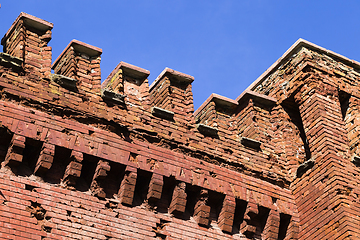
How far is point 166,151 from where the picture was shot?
11109 millimetres

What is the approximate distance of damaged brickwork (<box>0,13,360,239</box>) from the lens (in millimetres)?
9695

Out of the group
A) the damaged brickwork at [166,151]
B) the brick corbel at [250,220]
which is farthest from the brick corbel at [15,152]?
the brick corbel at [250,220]

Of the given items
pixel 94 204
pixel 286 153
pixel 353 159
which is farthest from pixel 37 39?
pixel 353 159

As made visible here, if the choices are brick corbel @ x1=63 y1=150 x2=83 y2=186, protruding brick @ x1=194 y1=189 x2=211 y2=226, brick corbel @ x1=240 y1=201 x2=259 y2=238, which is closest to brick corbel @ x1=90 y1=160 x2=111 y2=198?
brick corbel @ x1=63 y1=150 x2=83 y2=186

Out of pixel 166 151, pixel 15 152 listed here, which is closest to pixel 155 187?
pixel 166 151

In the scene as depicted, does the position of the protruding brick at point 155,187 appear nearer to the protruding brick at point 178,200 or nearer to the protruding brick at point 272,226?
the protruding brick at point 178,200

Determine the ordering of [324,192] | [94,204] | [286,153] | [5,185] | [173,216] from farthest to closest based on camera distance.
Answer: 1. [286,153]
2. [324,192]
3. [173,216]
4. [94,204]
5. [5,185]

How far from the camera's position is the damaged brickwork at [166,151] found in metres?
9.70

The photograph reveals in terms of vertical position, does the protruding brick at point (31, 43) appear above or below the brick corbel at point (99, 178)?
above

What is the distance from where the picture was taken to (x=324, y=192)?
11.5 metres

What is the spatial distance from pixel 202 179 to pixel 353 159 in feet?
10.1

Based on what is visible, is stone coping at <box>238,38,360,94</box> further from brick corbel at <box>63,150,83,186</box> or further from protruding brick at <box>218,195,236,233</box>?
brick corbel at <box>63,150,83,186</box>

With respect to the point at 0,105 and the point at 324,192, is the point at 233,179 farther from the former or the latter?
the point at 0,105

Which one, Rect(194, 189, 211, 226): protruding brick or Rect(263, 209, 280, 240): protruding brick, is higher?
Rect(263, 209, 280, 240): protruding brick
